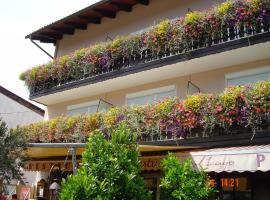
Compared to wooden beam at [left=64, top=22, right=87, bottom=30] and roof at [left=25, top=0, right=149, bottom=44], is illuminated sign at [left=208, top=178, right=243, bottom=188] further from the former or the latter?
wooden beam at [left=64, top=22, right=87, bottom=30]

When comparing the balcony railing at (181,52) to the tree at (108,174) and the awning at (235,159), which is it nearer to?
the awning at (235,159)

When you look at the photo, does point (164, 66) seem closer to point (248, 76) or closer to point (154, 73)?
point (154, 73)

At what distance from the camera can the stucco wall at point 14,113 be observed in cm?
2945

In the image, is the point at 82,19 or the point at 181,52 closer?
the point at 181,52

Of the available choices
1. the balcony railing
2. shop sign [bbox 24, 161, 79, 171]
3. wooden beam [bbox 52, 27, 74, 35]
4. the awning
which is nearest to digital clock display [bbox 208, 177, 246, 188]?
the awning

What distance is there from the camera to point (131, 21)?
20.1m

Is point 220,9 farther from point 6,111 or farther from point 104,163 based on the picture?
point 6,111

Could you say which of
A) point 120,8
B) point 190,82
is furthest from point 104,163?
point 120,8

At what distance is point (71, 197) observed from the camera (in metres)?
9.29

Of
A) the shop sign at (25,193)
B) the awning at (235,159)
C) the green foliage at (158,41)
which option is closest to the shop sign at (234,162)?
the awning at (235,159)

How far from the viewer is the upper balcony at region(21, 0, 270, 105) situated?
14.1 metres

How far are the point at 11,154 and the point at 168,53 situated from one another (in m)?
6.61

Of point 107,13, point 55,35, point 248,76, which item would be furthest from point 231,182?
point 55,35

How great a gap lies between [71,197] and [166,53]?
8.39 m
